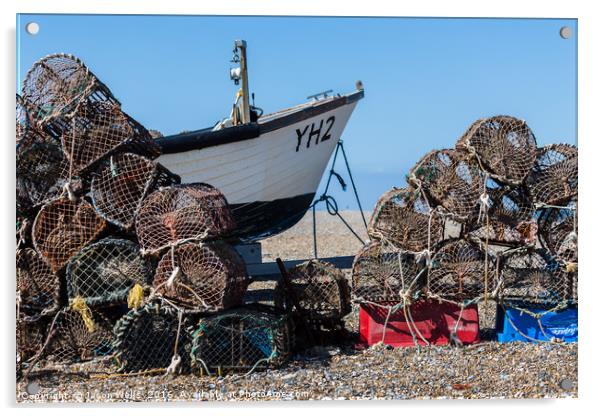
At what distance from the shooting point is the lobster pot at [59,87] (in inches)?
233

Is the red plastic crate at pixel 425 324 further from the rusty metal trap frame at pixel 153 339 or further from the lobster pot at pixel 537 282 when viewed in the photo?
the rusty metal trap frame at pixel 153 339

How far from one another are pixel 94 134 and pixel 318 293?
6.31 ft

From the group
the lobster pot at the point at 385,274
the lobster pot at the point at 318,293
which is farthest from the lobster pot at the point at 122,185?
the lobster pot at the point at 385,274

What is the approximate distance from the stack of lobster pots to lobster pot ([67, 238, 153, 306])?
153cm

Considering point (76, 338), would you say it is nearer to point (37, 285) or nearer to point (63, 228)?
point (37, 285)

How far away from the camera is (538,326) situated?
6.07 meters

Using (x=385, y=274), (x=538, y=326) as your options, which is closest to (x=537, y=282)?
(x=538, y=326)

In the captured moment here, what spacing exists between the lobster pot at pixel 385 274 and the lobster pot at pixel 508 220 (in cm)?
48

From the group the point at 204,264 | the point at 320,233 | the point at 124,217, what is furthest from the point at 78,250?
the point at 320,233

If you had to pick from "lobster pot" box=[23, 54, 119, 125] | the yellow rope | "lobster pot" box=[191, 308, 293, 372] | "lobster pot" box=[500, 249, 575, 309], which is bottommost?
"lobster pot" box=[191, 308, 293, 372]

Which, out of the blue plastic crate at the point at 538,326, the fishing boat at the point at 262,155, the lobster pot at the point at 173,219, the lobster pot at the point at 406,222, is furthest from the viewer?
the fishing boat at the point at 262,155

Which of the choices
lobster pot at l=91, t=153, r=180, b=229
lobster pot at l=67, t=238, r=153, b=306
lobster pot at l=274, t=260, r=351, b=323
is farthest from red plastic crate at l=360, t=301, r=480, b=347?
lobster pot at l=91, t=153, r=180, b=229

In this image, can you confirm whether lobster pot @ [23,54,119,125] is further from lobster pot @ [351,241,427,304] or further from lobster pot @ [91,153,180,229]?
lobster pot @ [351,241,427,304]

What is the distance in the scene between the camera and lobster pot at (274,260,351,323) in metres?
6.24
